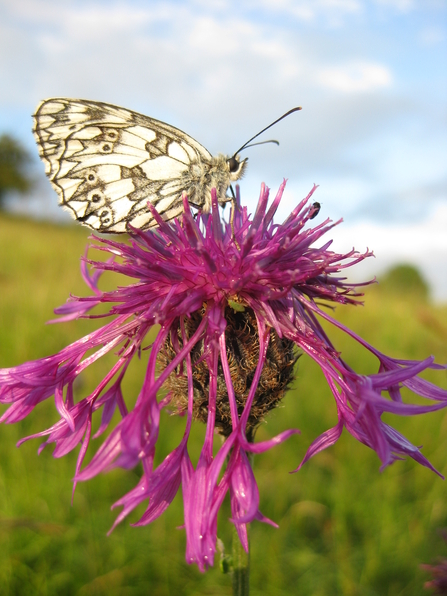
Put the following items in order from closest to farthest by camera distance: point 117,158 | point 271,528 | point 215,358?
point 215,358, point 117,158, point 271,528

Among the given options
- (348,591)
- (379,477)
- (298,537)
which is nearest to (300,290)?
(348,591)

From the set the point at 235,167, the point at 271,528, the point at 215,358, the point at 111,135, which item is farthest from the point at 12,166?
the point at 215,358

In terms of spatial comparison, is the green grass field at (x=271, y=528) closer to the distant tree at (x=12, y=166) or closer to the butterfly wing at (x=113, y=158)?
the butterfly wing at (x=113, y=158)

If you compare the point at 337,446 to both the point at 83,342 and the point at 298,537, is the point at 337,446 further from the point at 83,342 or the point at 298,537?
the point at 83,342

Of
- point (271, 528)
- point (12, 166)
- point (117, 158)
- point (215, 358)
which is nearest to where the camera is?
point (215, 358)

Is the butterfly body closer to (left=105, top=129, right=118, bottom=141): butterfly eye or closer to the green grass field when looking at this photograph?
(left=105, top=129, right=118, bottom=141): butterfly eye

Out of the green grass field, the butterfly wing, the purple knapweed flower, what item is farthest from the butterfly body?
the green grass field

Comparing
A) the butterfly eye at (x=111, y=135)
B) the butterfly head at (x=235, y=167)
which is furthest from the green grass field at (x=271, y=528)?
the butterfly eye at (x=111, y=135)

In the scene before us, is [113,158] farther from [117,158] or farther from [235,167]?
[235,167]
